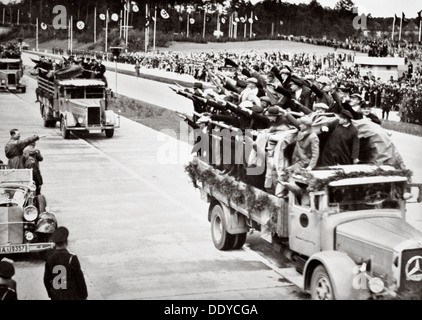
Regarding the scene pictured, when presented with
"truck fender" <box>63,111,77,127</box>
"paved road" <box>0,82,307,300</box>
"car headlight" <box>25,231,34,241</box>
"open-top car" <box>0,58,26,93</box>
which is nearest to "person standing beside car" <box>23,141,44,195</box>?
"paved road" <box>0,82,307,300</box>

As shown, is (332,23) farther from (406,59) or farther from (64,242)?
(64,242)

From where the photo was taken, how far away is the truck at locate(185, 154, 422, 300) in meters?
7.73

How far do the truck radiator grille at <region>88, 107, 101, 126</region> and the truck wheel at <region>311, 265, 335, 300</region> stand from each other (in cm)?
1783

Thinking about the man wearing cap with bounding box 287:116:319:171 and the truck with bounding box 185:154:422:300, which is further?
the man wearing cap with bounding box 287:116:319:171

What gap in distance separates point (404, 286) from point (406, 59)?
2674cm

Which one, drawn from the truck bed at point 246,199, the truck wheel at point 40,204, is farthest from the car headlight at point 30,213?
the truck bed at point 246,199

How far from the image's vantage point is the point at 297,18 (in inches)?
1254

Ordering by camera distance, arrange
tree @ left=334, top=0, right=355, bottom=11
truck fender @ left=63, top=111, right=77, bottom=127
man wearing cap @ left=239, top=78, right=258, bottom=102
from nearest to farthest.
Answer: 1. man wearing cap @ left=239, top=78, right=258, bottom=102
2. tree @ left=334, top=0, right=355, bottom=11
3. truck fender @ left=63, top=111, right=77, bottom=127

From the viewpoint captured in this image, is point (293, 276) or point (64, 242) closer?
point (64, 242)

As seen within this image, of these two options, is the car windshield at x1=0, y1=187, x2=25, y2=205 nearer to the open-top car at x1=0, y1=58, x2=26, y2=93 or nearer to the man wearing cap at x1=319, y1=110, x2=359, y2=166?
the man wearing cap at x1=319, y1=110, x2=359, y2=166

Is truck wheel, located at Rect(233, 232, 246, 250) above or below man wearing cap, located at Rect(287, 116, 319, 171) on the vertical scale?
below

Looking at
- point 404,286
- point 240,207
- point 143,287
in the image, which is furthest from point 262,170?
point 404,286

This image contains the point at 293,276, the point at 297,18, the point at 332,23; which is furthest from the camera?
the point at 297,18

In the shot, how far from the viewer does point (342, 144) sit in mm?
9664
